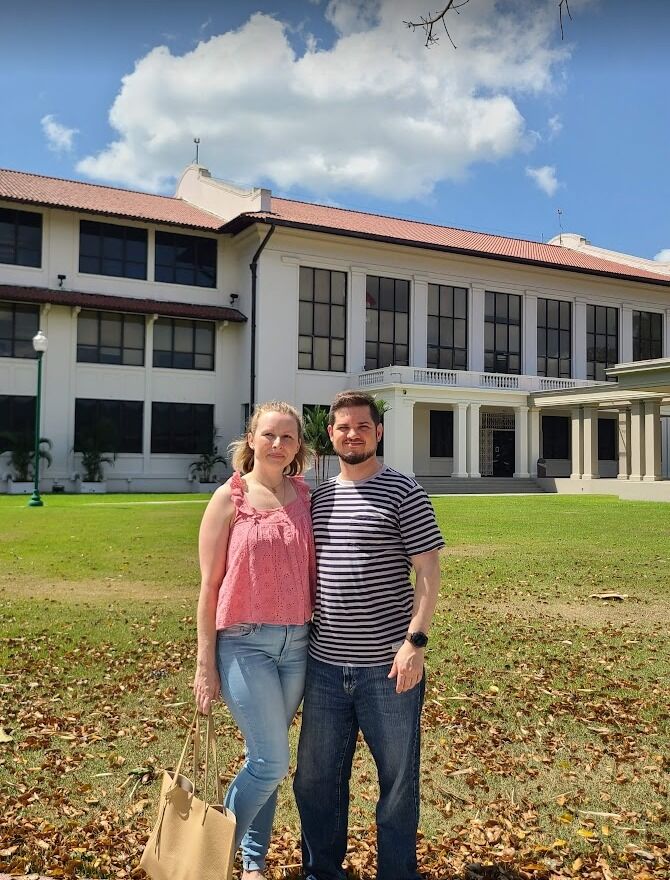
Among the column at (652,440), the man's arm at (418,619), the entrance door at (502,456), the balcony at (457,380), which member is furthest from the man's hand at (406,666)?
the entrance door at (502,456)

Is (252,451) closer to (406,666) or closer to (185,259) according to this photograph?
(406,666)

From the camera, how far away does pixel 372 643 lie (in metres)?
3.21

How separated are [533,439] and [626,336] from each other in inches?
442

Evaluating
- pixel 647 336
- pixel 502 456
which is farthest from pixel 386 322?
pixel 647 336

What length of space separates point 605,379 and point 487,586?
118 ft

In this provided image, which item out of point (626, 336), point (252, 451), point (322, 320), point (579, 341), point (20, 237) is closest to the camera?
point (252, 451)

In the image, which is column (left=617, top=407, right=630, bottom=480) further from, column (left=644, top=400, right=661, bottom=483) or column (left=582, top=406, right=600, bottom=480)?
column (left=644, top=400, right=661, bottom=483)

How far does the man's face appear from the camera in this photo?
3350 mm

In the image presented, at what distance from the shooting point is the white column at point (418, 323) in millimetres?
38000

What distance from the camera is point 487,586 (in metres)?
10.3

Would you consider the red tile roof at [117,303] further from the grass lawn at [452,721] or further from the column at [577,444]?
the grass lawn at [452,721]

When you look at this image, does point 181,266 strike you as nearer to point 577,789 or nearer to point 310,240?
point 310,240

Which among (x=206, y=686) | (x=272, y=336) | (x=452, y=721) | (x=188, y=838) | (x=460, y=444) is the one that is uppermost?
(x=272, y=336)

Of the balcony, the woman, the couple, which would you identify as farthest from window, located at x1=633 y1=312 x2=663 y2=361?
the woman
